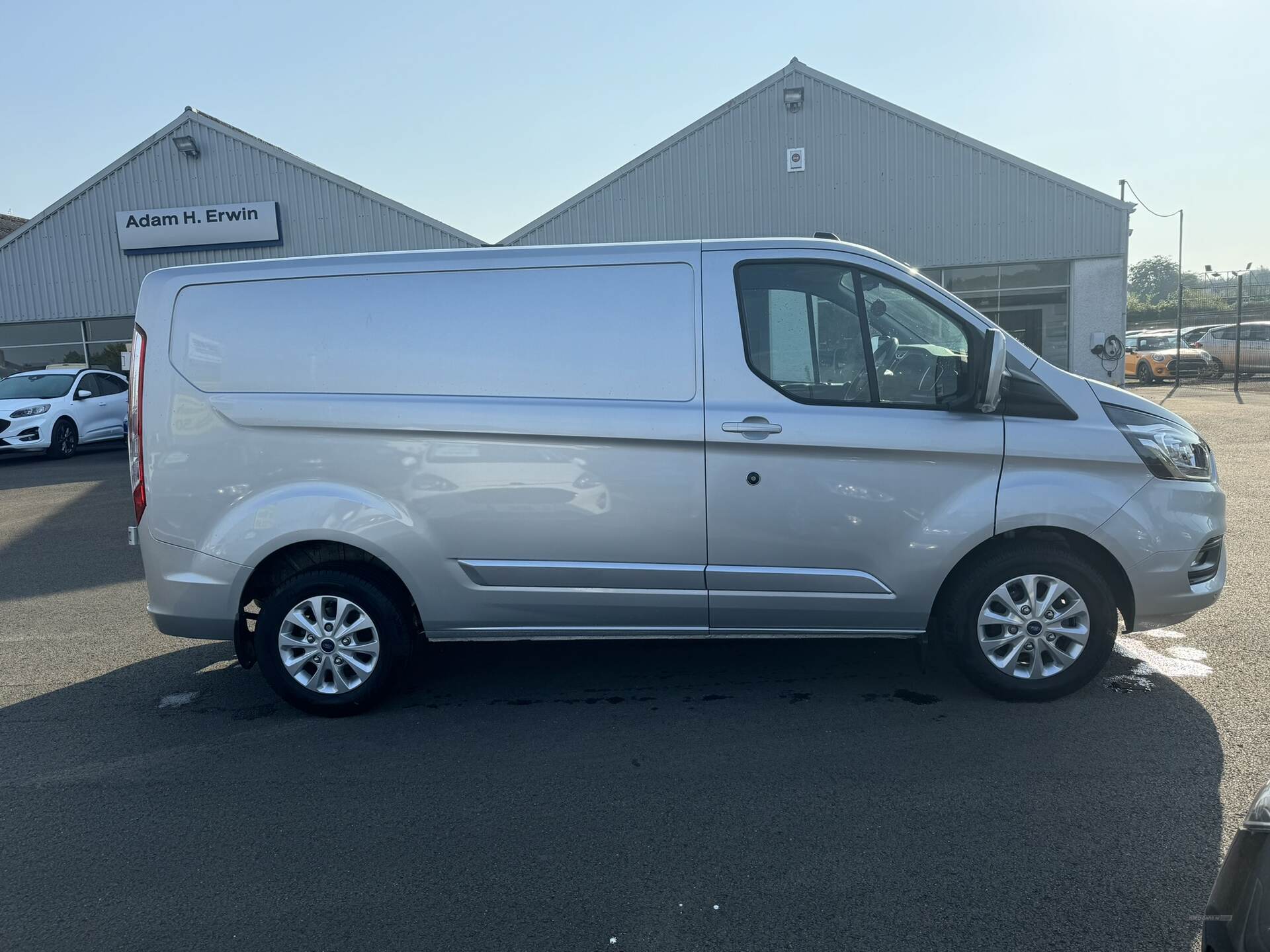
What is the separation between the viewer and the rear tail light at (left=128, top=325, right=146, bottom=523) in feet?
15.1

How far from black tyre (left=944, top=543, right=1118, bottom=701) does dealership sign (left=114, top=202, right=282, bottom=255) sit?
23.8 meters

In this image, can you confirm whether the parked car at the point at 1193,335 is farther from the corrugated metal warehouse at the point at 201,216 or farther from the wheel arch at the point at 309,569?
the wheel arch at the point at 309,569

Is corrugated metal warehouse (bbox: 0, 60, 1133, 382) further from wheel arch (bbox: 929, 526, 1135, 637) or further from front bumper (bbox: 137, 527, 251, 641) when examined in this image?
wheel arch (bbox: 929, 526, 1135, 637)

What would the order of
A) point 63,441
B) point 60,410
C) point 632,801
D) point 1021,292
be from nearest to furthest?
point 632,801 → point 60,410 → point 63,441 → point 1021,292

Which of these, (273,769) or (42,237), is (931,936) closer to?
(273,769)

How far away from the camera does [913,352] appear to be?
4461 millimetres

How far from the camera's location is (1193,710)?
4.36 metres

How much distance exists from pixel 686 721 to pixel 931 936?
1.80m

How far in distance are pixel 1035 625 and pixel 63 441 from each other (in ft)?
58.2

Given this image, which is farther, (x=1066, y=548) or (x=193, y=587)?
(x=193, y=587)

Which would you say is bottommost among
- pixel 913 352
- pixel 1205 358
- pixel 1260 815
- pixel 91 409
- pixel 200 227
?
pixel 1260 815

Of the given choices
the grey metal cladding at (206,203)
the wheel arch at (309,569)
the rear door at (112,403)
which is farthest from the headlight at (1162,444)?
the grey metal cladding at (206,203)

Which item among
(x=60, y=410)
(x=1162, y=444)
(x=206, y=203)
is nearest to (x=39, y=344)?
(x=206, y=203)

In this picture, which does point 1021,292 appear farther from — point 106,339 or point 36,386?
point 106,339
